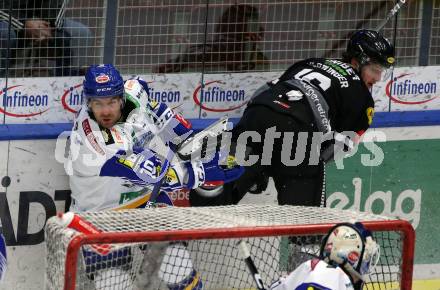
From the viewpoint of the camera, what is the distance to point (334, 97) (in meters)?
7.02

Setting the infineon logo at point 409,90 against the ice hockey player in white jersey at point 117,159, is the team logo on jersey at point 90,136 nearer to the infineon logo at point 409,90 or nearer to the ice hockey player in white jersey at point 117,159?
the ice hockey player in white jersey at point 117,159

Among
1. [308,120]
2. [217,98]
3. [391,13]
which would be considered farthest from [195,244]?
[391,13]

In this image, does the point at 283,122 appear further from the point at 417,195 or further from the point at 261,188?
the point at 417,195

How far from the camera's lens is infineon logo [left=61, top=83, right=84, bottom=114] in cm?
715

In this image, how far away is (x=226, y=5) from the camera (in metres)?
7.32

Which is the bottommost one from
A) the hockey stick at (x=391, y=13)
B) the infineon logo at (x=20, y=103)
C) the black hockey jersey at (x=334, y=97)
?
the infineon logo at (x=20, y=103)

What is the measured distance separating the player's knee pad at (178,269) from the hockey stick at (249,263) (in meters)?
0.25

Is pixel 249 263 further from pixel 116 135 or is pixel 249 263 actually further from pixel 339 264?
pixel 116 135

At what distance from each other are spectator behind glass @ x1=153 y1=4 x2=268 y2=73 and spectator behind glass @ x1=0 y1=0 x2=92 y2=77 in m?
0.44

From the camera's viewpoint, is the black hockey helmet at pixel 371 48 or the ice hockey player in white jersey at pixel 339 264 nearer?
the ice hockey player in white jersey at pixel 339 264

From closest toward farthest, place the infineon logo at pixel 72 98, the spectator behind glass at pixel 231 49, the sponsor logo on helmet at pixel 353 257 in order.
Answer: the sponsor logo on helmet at pixel 353 257, the infineon logo at pixel 72 98, the spectator behind glass at pixel 231 49

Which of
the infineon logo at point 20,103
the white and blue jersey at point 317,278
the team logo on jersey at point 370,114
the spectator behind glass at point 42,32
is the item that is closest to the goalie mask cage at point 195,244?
the white and blue jersey at point 317,278

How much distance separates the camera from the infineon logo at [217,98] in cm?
739

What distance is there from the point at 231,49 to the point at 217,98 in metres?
0.26
